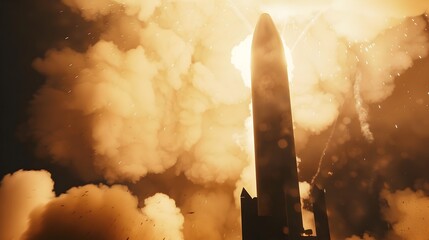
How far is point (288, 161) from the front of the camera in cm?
1474

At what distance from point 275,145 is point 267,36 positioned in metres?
5.20

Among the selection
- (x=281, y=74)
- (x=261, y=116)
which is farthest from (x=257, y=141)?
(x=281, y=74)

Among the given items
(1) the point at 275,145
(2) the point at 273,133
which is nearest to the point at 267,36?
(2) the point at 273,133

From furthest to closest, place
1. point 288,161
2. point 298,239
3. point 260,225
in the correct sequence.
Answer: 1. point 288,161
2. point 298,239
3. point 260,225

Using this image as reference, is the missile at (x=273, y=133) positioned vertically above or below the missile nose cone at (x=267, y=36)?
below

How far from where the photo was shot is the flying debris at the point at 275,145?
14.1 metres

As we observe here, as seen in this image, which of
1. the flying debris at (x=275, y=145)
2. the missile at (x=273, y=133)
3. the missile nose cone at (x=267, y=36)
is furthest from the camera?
the missile nose cone at (x=267, y=36)

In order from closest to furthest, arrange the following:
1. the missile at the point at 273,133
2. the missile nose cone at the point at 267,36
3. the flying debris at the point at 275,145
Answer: the flying debris at the point at 275,145, the missile at the point at 273,133, the missile nose cone at the point at 267,36

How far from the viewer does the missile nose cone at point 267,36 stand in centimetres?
1667

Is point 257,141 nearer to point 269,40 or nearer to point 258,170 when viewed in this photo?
point 258,170

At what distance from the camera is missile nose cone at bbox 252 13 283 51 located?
54.7 feet

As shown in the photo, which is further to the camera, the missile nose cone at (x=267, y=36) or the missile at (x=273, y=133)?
the missile nose cone at (x=267, y=36)

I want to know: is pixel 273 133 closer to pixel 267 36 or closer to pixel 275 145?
pixel 275 145

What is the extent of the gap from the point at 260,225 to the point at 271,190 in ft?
10.8
